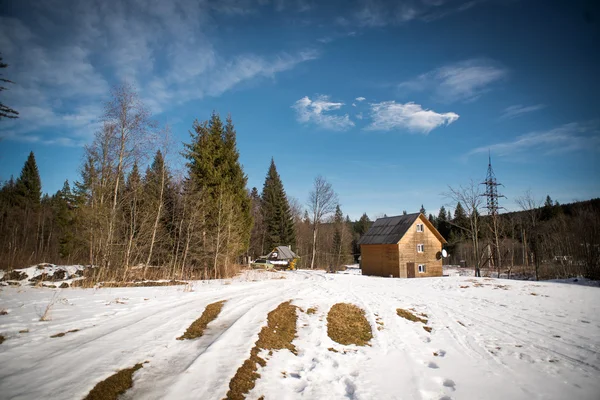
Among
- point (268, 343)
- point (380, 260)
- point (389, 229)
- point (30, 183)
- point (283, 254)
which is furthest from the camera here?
point (30, 183)

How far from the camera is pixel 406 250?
30734mm

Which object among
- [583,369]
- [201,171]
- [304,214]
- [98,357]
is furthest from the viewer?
[304,214]

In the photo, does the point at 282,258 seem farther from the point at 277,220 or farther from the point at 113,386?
the point at 113,386

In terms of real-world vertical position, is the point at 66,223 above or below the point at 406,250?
above

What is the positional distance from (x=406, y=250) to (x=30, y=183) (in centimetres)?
5906

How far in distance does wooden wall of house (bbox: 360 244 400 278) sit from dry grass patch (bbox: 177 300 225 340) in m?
24.9

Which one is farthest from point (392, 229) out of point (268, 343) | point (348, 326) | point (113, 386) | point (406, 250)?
point (113, 386)

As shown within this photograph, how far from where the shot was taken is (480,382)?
18.9 ft

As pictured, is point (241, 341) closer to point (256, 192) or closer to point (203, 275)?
point (203, 275)

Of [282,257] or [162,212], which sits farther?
[282,257]

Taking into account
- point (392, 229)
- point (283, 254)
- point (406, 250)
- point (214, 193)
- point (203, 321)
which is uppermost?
point (214, 193)

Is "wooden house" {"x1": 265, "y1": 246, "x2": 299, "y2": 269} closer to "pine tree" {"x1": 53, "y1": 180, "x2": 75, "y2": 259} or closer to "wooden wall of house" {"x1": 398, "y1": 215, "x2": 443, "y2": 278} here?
"wooden wall of house" {"x1": 398, "y1": 215, "x2": 443, "y2": 278}

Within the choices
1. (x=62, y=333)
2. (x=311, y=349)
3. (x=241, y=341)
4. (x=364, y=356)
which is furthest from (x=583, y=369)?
(x=62, y=333)

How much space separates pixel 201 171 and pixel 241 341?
61.4 ft
